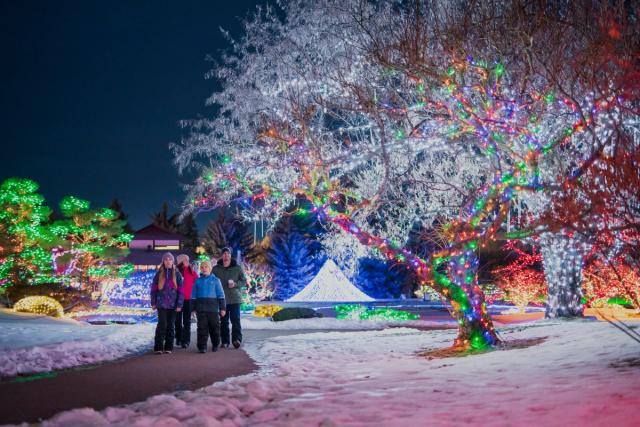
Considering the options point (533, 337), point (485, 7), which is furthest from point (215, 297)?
point (485, 7)

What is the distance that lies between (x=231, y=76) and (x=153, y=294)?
25.3ft

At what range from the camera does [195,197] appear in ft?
51.4

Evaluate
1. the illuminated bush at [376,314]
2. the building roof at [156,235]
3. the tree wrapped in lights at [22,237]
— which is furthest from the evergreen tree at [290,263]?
the illuminated bush at [376,314]

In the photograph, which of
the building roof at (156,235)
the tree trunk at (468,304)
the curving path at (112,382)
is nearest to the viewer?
the curving path at (112,382)

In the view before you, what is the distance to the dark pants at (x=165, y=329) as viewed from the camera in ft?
34.4

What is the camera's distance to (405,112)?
396 inches

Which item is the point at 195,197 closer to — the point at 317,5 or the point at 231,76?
the point at 231,76

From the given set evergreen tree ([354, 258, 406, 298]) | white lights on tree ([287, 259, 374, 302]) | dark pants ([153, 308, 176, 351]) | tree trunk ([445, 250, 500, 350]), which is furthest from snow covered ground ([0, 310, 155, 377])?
evergreen tree ([354, 258, 406, 298])

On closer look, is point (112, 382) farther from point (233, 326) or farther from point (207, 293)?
point (233, 326)

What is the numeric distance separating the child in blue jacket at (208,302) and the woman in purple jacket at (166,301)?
0.35m

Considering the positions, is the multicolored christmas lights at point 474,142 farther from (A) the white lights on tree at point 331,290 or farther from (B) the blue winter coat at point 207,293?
(A) the white lights on tree at point 331,290

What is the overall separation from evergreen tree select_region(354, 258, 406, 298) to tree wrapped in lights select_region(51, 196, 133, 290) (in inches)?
910

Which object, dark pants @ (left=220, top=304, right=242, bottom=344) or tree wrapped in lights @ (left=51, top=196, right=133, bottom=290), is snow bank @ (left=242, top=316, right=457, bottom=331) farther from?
tree wrapped in lights @ (left=51, top=196, right=133, bottom=290)

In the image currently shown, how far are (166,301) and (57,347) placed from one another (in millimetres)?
1884
